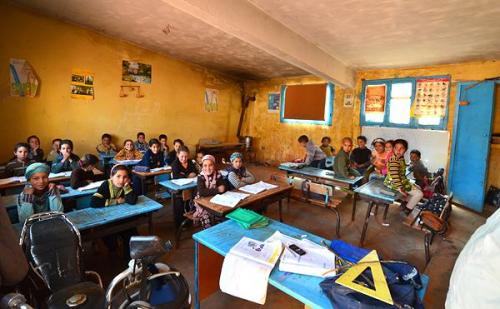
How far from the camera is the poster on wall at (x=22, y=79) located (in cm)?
492

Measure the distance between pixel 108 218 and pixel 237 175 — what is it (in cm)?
169

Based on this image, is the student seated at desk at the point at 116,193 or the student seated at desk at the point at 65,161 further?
the student seated at desk at the point at 65,161

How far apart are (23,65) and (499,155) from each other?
9.52 metres

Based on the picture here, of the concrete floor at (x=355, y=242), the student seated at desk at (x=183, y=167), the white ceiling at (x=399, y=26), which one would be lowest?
the concrete floor at (x=355, y=242)

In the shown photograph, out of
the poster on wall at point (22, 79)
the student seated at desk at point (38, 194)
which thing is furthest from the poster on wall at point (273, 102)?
the student seated at desk at point (38, 194)

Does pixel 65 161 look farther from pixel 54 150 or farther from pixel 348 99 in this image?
pixel 348 99

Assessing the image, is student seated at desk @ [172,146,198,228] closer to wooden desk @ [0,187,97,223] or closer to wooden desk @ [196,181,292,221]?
wooden desk @ [0,187,97,223]

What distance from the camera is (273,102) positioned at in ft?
28.7

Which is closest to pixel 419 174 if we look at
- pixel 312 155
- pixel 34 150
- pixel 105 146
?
pixel 312 155

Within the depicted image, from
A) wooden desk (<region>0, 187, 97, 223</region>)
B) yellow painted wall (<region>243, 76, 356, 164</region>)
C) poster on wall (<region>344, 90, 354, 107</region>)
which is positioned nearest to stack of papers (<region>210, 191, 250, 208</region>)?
wooden desk (<region>0, 187, 97, 223</region>)

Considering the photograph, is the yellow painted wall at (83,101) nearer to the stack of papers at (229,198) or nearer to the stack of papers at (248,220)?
the stack of papers at (229,198)

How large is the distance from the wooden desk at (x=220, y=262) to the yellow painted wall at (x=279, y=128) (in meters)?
5.74

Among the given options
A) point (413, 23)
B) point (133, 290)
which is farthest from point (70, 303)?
point (413, 23)

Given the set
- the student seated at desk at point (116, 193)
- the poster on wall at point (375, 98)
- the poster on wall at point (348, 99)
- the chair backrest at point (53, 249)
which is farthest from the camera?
the poster on wall at point (348, 99)
